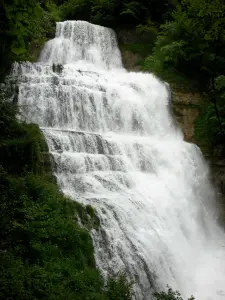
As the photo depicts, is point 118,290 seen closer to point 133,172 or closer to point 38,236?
point 38,236

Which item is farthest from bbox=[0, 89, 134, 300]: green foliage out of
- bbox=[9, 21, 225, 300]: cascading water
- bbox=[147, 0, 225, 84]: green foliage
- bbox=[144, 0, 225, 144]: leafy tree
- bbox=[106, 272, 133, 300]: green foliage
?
bbox=[147, 0, 225, 84]: green foliage

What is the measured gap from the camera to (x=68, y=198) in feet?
29.0

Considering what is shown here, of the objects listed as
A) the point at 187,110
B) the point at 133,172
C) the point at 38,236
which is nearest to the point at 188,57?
the point at 187,110

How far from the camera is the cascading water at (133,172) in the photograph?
905 cm

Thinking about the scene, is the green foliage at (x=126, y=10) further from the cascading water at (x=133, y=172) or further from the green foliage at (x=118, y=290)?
the green foliage at (x=118, y=290)

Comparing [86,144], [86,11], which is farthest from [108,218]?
[86,11]

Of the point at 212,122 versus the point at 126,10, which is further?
the point at 126,10

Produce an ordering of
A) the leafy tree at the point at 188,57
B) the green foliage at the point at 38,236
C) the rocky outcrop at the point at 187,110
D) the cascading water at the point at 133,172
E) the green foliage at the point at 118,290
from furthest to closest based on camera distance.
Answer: the leafy tree at the point at 188,57
the rocky outcrop at the point at 187,110
the cascading water at the point at 133,172
the green foliage at the point at 118,290
the green foliage at the point at 38,236

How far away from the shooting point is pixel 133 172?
11898mm

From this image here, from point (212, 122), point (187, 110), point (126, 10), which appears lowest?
point (212, 122)

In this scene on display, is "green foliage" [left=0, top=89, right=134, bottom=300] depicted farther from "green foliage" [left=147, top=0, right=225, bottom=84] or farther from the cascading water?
"green foliage" [left=147, top=0, right=225, bottom=84]

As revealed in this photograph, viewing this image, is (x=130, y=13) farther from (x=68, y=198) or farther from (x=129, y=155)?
(x=68, y=198)

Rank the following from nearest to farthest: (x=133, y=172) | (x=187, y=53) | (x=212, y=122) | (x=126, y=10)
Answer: (x=133, y=172) → (x=212, y=122) → (x=187, y=53) → (x=126, y=10)

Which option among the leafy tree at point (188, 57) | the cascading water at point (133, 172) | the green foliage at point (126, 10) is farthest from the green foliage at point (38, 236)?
the green foliage at point (126, 10)
